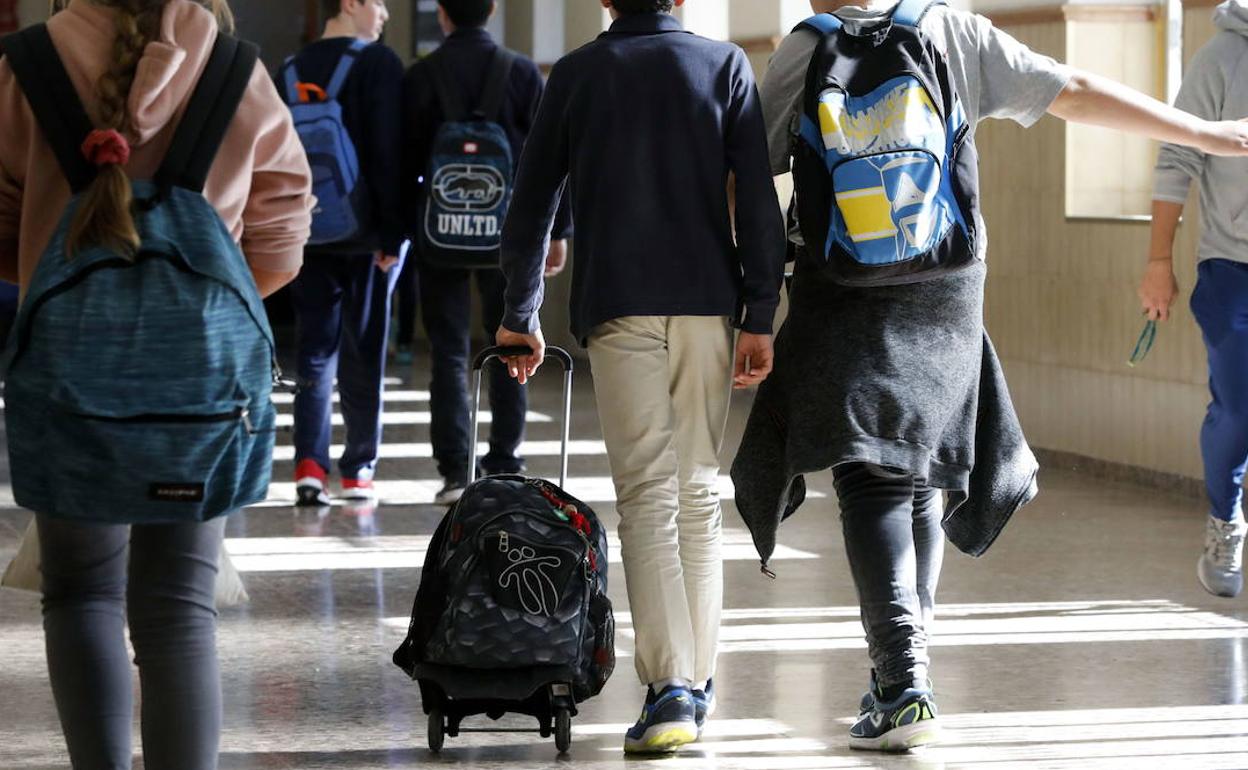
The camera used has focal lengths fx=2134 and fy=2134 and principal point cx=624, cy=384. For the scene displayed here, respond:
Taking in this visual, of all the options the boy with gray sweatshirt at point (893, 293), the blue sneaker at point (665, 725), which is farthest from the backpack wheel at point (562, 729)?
the boy with gray sweatshirt at point (893, 293)

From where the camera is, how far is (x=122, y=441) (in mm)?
2881

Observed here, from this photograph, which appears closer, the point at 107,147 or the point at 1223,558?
the point at 107,147

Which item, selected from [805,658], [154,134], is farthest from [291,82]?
[154,134]

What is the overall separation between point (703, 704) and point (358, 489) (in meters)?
3.78

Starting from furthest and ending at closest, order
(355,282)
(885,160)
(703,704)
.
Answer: (355,282)
(703,704)
(885,160)

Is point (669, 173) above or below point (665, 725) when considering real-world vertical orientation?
above

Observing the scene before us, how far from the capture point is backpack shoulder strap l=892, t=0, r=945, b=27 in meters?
3.94

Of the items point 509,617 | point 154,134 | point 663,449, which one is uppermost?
point 154,134

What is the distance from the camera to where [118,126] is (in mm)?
2988

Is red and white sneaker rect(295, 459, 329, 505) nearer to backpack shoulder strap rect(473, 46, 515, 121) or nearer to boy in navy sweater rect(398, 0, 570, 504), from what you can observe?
boy in navy sweater rect(398, 0, 570, 504)

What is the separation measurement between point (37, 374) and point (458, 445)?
4849mm

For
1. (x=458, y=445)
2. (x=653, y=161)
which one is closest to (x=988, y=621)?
(x=653, y=161)

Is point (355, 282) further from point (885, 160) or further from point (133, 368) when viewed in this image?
point (133, 368)

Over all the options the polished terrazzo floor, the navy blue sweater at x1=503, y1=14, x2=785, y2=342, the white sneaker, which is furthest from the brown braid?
the white sneaker
